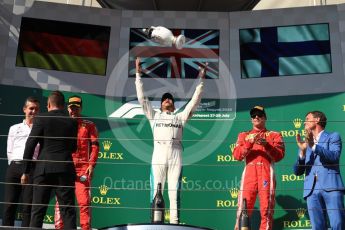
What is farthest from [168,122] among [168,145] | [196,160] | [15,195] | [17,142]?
[15,195]

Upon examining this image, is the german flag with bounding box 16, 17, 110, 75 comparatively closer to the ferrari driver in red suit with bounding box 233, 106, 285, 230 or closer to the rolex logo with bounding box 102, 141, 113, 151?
the rolex logo with bounding box 102, 141, 113, 151

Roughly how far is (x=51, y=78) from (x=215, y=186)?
1.47 metres

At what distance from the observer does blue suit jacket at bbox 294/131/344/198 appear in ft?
11.1

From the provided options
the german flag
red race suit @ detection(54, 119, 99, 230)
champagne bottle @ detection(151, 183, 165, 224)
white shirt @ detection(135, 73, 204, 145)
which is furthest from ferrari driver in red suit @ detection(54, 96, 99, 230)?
the german flag

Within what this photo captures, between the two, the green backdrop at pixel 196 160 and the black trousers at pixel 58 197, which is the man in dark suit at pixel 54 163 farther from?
the green backdrop at pixel 196 160

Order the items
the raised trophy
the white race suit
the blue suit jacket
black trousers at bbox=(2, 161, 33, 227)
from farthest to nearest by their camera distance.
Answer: the raised trophy, the white race suit, the blue suit jacket, black trousers at bbox=(2, 161, 33, 227)

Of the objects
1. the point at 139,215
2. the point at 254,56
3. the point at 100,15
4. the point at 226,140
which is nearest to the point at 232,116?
the point at 226,140

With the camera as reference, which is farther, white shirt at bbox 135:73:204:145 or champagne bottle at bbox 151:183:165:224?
white shirt at bbox 135:73:204:145

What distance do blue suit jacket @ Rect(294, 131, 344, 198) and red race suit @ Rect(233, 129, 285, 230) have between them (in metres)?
0.16

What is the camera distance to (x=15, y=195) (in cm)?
339

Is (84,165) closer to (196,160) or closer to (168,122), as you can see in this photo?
(168,122)

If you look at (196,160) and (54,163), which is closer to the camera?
(54,163)

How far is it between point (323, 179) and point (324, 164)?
0.28 ft

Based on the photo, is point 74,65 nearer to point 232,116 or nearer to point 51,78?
point 51,78
